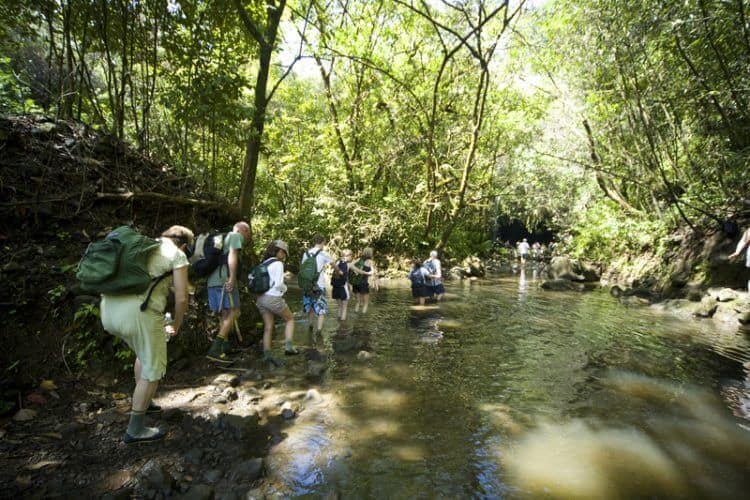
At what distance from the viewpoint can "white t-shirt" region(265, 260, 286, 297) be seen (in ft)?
20.2

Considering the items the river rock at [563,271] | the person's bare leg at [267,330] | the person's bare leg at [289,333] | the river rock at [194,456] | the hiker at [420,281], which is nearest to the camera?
the river rock at [194,456]

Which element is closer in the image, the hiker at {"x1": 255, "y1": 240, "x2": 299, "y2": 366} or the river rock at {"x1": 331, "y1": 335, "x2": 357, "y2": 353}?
the hiker at {"x1": 255, "y1": 240, "x2": 299, "y2": 366}

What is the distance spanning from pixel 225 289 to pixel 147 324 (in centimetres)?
211

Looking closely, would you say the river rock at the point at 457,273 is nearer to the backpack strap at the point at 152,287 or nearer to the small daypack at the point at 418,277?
the small daypack at the point at 418,277

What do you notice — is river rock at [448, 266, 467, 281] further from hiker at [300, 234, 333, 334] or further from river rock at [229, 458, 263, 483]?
river rock at [229, 458, 263, 483]

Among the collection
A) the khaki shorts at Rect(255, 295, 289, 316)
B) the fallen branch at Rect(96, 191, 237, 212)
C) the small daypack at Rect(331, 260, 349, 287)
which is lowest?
the khaki shorts at Rect(255, 295, 289, 316)

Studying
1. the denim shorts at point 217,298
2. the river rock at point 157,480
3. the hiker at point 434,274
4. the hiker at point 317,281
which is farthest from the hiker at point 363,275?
the river rock at point 157,480

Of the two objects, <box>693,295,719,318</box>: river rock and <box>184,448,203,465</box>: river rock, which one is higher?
<box>693,295,719,318</box>: river rock

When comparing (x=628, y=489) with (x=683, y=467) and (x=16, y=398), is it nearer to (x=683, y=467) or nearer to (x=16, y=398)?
(x=683, y=467)

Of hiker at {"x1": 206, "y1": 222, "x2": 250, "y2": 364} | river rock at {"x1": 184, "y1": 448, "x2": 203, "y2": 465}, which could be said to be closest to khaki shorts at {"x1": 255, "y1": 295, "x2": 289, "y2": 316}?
hiker at {"x1": 206, "y1": 222, "x2": 250, "y2": 364}

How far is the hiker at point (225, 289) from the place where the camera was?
5.69 m

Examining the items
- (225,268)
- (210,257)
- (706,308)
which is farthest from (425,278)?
(706,308)

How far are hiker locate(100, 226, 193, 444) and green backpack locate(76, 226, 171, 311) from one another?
0.08 metres

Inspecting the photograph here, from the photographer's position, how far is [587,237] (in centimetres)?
2188
